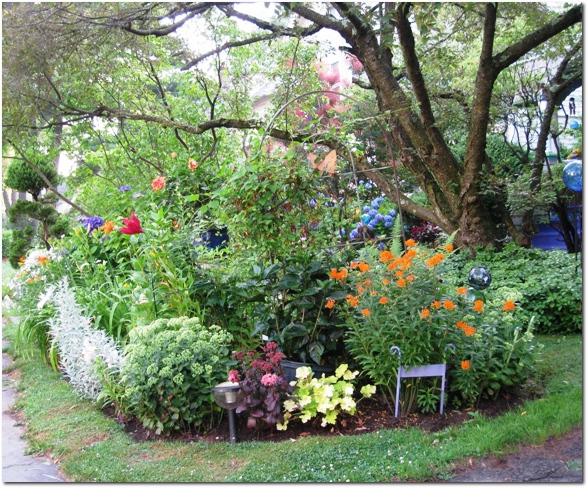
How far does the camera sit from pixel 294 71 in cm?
700

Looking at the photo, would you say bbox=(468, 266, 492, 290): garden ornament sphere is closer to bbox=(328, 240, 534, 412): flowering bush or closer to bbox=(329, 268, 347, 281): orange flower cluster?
bbox=(328, 240, 534, 412): flowering bush

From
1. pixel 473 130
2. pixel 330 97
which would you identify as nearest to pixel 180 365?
pixel 473 130

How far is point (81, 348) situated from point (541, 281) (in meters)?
3.52

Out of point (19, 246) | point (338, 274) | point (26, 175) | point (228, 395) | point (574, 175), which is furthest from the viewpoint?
point (19, 246)

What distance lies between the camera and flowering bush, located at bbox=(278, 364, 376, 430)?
3.10 m

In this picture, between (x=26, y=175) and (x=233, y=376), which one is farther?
(x=26, y=175)

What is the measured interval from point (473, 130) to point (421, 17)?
180 cm

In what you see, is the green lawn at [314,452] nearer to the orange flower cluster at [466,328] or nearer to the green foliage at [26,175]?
the orange flower cluster at [466,328]

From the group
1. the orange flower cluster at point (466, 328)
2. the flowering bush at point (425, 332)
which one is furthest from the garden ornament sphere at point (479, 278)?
the orange flower cluster at point (466, 328)

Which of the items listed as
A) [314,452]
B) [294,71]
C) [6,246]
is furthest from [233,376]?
[6,246]

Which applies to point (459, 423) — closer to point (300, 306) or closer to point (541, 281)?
point (300, 306)

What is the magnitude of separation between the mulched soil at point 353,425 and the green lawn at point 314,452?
9 cm

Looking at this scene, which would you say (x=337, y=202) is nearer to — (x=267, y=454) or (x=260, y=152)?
(x=260, y=152)

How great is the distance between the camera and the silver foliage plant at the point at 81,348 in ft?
12.0
